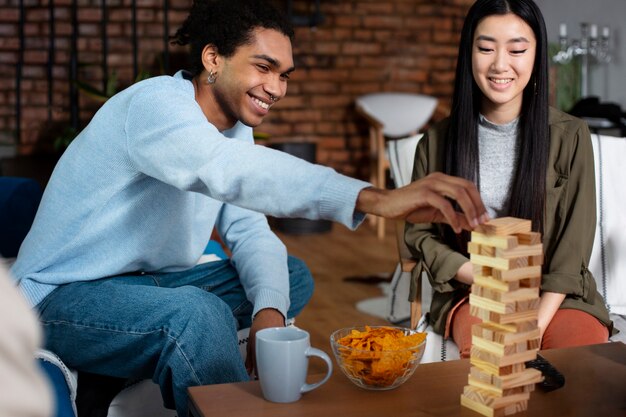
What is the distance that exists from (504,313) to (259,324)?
691mm

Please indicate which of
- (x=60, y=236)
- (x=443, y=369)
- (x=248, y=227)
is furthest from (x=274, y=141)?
(x=443, y=369)

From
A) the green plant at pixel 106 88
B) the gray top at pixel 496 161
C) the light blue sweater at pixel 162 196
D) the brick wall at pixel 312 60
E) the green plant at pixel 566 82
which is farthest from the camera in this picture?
the green plant at pixel 566 82

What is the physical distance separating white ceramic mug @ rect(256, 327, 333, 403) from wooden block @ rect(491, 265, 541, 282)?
278 millimetres

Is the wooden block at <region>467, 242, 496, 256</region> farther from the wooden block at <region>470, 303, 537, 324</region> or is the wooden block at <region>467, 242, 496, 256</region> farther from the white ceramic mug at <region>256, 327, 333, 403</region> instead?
the white ceramic mug at <region>256, 327, 333, 403</region>

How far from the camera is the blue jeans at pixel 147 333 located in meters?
1.54

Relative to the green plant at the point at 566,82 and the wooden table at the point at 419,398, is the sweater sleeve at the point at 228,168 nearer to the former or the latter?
the wooden table at the point at 419,398

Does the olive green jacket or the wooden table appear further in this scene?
the olive green jacket

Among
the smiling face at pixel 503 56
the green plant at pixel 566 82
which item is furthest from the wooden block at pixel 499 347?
the green plant at pixel 566 82

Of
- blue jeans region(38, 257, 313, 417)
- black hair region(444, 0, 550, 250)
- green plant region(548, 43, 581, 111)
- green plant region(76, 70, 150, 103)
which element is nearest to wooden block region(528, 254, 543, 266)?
blue jeans region(38, 257, 313, 417)

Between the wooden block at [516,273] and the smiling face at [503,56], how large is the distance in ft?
2.63

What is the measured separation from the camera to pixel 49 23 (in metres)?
5.24

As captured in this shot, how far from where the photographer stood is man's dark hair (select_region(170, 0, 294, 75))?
184 centimetres

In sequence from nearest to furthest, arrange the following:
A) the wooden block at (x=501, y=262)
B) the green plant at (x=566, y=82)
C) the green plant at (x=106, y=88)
Answer: the wooden block at (x=501, y=262)
the green plant at (x=106, y=88)
the green plant at (x=566, y=82)

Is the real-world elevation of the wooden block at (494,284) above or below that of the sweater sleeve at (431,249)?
above
